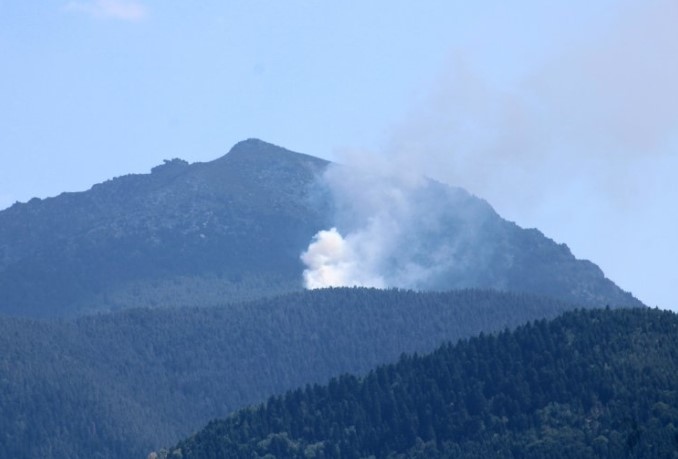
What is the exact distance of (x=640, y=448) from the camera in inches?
7781

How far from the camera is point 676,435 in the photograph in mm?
199125

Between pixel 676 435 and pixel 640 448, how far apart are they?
3849mm
